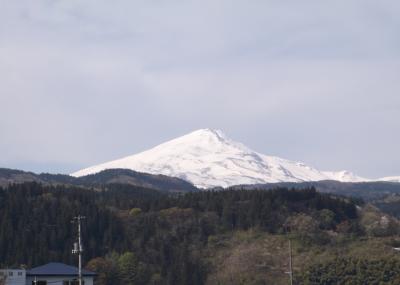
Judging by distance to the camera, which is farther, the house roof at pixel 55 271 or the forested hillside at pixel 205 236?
the forested hillside at pixel 205 236

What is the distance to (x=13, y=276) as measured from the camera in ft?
323

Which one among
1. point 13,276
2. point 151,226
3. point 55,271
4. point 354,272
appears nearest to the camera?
point 13,276

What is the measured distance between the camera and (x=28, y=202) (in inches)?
7328

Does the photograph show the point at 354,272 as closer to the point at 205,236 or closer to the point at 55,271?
the point at 205,236

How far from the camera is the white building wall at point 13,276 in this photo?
96812mm

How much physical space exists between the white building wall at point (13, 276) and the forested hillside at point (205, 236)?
39596 mm

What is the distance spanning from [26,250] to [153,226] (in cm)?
3362

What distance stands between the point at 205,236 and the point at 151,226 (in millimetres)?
12131

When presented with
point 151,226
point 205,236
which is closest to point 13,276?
point 205,236

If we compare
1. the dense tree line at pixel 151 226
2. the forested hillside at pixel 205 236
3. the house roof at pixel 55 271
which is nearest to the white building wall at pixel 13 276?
the house roof at pixel 55 271

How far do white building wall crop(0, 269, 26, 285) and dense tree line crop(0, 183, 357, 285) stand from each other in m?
40.0

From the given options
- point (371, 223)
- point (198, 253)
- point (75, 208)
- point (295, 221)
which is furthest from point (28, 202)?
point (371, 223)

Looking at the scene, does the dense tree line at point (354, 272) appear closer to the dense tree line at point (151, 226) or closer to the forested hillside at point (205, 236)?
the forested hillside at point (205, 236)

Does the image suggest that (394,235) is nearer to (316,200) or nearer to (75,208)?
(316,200)
